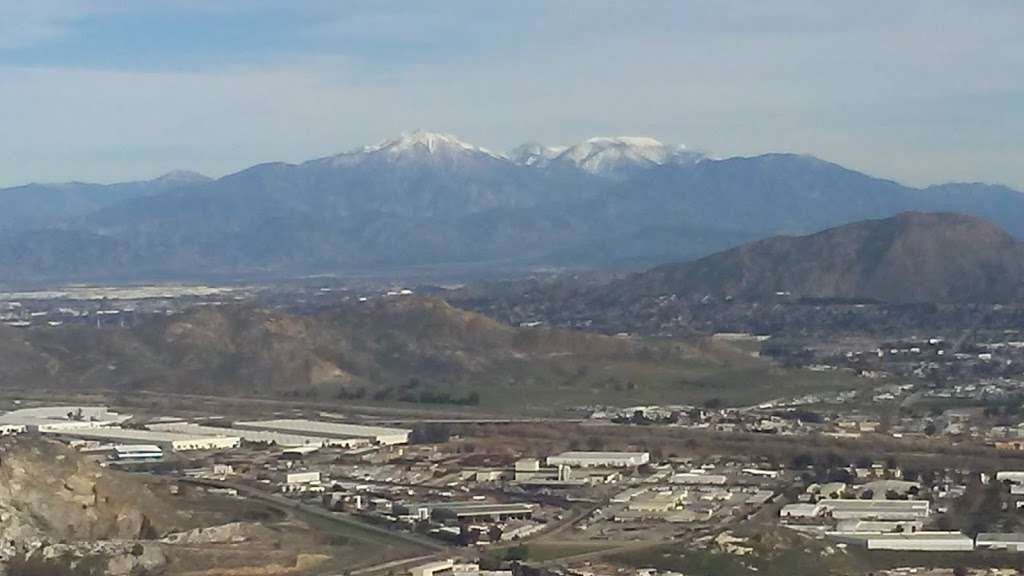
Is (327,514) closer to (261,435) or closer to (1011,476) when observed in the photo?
(261,435)

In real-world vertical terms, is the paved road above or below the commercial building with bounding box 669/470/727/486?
below

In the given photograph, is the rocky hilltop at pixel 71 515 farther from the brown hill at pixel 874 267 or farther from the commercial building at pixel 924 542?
the brown hill at pixel 874 267

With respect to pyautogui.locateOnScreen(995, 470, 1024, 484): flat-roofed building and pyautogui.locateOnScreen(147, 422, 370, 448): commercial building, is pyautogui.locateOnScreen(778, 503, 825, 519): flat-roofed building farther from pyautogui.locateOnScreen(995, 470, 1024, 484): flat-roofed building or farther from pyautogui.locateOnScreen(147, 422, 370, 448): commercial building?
pyautogui.locateOnScreen(147, 422, 370, 448): commercial building

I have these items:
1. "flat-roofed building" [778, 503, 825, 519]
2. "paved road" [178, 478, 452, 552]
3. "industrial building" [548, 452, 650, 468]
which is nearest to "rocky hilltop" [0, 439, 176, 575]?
"paved road" [178, 478, 452, 552]

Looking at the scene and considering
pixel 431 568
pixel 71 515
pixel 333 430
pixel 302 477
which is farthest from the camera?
pixel 333 430

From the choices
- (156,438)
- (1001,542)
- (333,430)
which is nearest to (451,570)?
(1001,542)

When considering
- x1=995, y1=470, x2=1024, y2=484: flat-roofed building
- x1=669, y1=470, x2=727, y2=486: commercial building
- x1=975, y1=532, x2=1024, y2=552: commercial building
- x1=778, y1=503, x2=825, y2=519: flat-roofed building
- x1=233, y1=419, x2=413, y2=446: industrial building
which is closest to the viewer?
x1=975, y1=532, x2=1024, y2=552: commercial building
